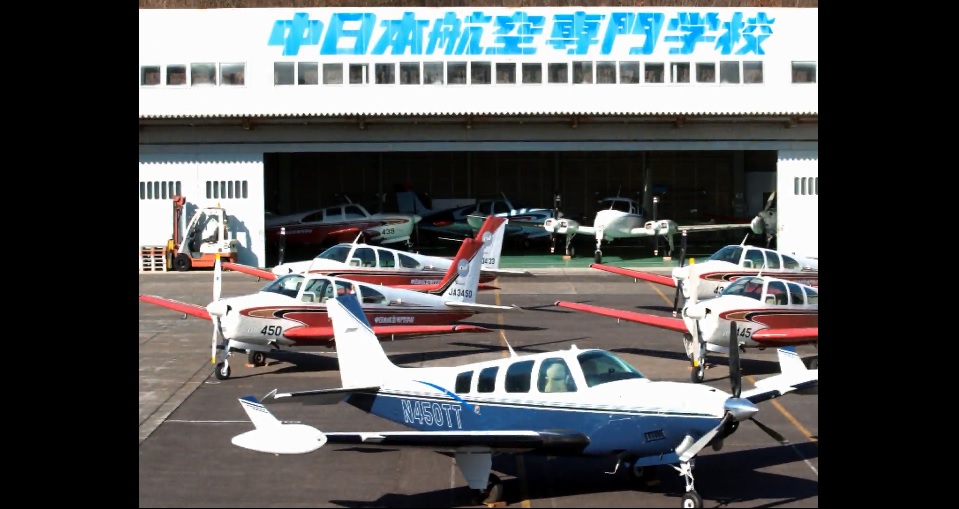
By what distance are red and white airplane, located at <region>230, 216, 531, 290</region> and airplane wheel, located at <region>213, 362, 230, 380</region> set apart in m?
8.11

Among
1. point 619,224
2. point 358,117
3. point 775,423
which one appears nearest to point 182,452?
point 775,423

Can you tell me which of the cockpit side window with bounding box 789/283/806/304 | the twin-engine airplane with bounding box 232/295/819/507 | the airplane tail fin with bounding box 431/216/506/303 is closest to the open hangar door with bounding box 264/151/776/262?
the airplane tail fin with bounding box 431/216/506/303

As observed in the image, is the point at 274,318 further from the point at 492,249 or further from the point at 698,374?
the point at 492,249

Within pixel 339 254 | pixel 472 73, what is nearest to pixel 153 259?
pixel 339 254

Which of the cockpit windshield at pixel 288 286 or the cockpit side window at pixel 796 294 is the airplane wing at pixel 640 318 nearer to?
the cockpit side window at pixel 796 294

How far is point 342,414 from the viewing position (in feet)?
61.6

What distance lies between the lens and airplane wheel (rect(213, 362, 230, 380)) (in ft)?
71.2

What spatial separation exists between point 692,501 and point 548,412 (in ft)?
6.60

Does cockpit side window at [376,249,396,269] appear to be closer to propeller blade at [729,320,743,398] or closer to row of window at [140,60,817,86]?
row of window at [140,60,817,86]

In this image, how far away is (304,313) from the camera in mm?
22453

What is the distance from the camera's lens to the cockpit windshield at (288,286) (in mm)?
22812

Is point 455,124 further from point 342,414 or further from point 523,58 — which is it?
point 342,414
